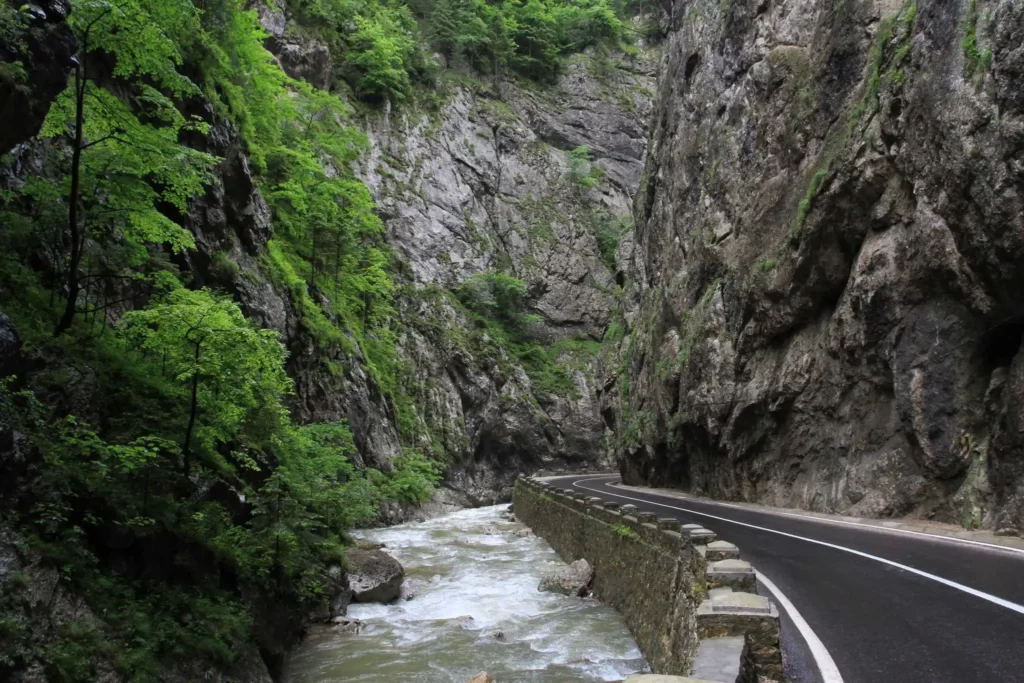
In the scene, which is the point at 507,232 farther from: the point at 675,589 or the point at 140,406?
the point at 675,589

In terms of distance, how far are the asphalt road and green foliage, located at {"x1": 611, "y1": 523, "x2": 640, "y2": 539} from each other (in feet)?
6.16

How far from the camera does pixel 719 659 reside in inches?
157

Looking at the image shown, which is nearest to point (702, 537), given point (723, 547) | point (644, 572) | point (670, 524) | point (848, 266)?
point (723, 547)

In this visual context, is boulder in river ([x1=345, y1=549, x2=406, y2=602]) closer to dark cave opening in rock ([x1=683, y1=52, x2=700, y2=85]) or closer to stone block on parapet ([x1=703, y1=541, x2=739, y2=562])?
stone block on parapet ([x1=703, y1=541, x2=739, y2=562])

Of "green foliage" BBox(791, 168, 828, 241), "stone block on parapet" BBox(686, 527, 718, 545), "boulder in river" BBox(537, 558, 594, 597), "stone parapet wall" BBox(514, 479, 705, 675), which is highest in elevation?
"green foliage" BBox(791, 168, 828, 241)

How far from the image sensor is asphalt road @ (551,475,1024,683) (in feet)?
15.8

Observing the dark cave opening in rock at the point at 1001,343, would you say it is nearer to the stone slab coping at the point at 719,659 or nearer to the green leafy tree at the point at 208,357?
the stone slab coping at the point at 719,659

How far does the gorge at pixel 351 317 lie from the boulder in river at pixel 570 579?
4.43 m

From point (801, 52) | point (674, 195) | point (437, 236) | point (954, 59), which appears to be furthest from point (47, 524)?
point (437, 236)

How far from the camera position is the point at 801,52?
75.6 feet

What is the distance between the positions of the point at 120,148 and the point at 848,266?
1802 cm

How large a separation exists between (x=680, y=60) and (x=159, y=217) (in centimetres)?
3095

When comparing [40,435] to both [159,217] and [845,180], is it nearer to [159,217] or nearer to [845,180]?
[159,217]

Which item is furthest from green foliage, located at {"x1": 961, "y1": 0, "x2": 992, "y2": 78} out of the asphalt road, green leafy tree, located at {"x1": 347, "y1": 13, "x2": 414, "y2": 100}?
green leafy tree, located at {"x1": 347, "y1": 13, "x2": 414, "y2": 100}
